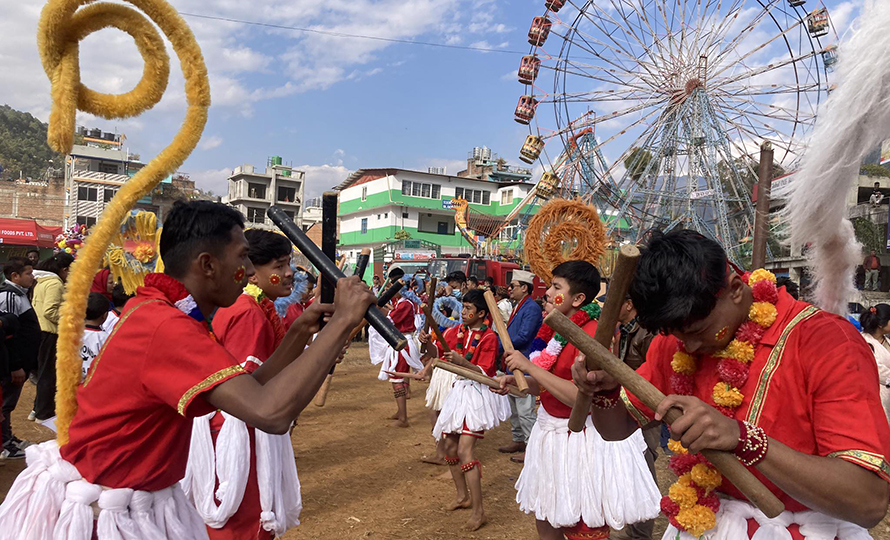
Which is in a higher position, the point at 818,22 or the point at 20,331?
the point at 818,22

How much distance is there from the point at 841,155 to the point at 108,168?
2155 inches

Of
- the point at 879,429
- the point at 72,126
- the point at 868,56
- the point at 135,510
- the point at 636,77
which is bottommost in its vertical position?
the point at 135,510

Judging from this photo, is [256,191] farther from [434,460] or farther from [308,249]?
[308,249]

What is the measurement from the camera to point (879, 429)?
1663 millimetres

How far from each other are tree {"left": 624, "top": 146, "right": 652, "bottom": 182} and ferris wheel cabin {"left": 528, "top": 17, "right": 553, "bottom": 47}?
497cm

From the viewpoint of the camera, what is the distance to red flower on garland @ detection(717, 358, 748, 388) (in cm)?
202

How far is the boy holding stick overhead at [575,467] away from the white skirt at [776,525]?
70.0 inches

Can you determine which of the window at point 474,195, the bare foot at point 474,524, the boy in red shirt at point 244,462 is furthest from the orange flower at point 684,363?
the window at point 474,195

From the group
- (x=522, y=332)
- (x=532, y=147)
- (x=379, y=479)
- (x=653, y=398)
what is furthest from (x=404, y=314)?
(x=532, y=147)

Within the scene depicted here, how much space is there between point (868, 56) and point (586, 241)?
354 cm

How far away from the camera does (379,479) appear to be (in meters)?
6.87

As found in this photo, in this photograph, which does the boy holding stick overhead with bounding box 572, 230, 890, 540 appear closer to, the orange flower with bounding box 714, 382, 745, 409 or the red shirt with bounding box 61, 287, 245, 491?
the orange flower with bounding box 714, 382, 745, 409

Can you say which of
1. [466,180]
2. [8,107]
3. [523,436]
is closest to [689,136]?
Result: [523,436]

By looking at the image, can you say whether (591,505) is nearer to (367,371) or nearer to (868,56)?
(868,56)
